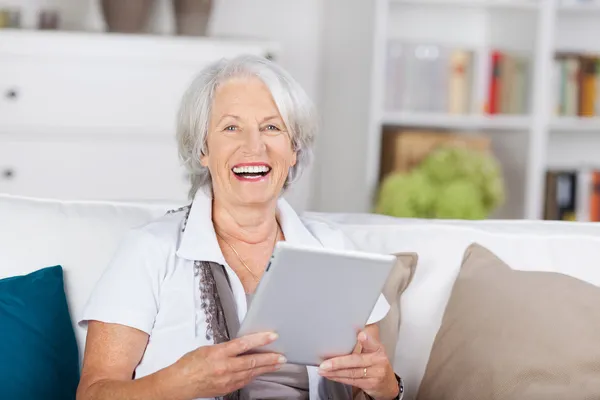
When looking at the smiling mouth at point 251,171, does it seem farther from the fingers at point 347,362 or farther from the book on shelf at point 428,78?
the book on shelf at point 428,78

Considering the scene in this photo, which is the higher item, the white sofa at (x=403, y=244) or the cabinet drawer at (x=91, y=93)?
the cabinet drawer at (x=91, y=93)

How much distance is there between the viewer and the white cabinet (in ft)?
11.3

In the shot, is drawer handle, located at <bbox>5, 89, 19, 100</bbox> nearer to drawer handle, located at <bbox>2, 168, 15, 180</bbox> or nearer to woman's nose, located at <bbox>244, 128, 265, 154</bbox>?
drawer handle, located at <bbox>2, 168, 15, 180</bbox>

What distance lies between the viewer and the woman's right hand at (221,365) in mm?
1359

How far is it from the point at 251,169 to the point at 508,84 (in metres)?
2.50

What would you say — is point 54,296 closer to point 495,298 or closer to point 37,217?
point 37,217

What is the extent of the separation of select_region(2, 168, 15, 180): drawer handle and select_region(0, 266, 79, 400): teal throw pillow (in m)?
1.89

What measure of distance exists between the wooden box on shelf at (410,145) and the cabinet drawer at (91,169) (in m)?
0.82

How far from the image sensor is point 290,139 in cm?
170

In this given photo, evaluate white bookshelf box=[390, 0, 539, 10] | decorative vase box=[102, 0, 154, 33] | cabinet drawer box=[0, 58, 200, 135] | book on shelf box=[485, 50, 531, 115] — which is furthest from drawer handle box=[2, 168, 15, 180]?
book on shelf box=[485, 50, 531, 115]

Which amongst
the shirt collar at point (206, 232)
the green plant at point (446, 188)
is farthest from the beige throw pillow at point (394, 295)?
the green plant at point (446, 188)

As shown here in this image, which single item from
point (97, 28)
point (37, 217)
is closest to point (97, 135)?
point (97, 28)

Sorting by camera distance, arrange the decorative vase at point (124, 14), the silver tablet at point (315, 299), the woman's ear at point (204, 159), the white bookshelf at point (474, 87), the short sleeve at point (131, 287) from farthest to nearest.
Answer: the white bookshelf at point (474, 87) < the decorative vase at point (124, 14) < the woman's ear at point (204, 159) < the short sleeve at point (131, 287) < the silver tablet at point (315, 299)

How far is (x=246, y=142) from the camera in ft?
5.41
